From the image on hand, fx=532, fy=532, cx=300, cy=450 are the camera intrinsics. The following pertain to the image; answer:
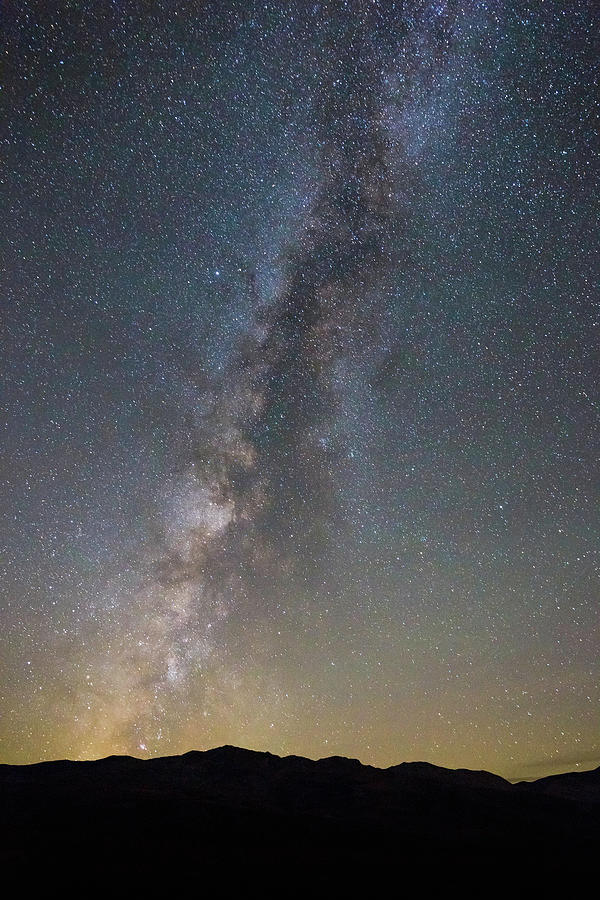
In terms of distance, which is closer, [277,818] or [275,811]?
[277,818]

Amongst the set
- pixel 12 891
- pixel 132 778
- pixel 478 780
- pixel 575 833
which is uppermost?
pixel 132 778

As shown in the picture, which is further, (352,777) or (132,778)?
(352,777)

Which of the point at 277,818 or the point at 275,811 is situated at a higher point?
the point at 275,811

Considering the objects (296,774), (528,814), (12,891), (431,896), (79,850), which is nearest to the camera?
(12,891)

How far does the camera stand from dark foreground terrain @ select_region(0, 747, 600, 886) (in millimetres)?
11922

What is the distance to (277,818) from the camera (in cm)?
1451

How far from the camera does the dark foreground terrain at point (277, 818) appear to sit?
11.9 metres

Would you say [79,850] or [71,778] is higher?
[71,778]

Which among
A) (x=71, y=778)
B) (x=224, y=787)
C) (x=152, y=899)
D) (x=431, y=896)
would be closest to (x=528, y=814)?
(x=431, y=896)

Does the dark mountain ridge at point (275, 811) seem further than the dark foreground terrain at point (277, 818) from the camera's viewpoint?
Yes

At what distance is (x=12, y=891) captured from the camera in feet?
32.6

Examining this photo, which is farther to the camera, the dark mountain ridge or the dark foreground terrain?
the dark mountain ridge

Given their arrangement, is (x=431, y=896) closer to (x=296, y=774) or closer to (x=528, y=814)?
(x=528, y=814)

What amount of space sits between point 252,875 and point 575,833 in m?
9.48
